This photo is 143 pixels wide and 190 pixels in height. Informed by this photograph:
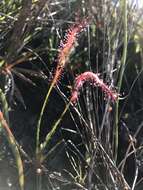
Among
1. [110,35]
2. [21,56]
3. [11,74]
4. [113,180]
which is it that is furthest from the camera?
[21,56]

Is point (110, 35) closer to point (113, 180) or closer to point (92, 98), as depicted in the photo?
point (92, 98)

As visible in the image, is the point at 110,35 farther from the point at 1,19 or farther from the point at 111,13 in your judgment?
the point at 1,19

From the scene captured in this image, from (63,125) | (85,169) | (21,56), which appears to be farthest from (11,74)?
(85,169)

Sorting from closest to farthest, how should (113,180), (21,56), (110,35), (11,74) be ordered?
(113,180), (110,35), (11,74), (21,56)

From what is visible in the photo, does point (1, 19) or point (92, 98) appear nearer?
point (92, 98)

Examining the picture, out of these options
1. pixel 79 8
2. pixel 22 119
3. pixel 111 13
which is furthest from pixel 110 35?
pixel 22 119

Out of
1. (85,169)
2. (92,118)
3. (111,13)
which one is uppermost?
(111,13)

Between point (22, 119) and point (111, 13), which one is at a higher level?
point (111, 13)
